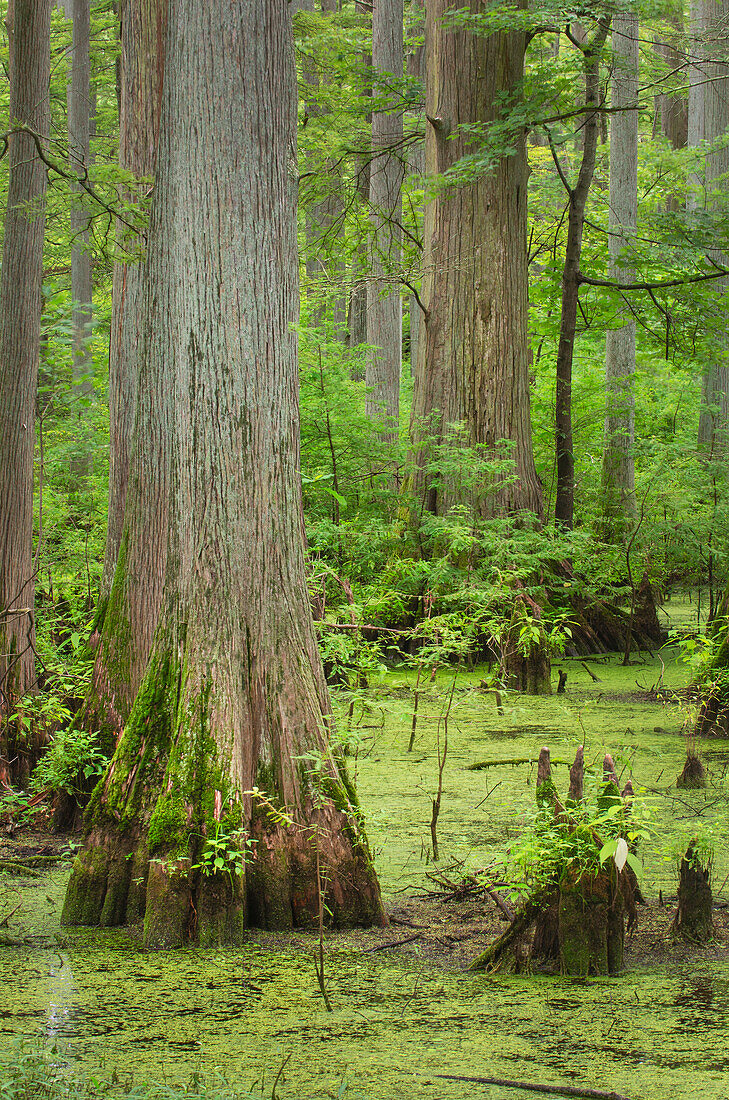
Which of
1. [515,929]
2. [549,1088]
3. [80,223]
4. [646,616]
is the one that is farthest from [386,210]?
[549,1088]

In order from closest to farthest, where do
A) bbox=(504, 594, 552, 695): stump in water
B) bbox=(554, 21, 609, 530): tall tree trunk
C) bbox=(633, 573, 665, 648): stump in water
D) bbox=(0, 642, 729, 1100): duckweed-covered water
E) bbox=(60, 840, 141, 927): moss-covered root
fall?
bbox=(0, 642, 729, 1100): duckweed-covered water < bbox=(60, 840, 141, 927): moss-covered root < bbox=(504, 594, 552, 695): stump in water < bbox=(633, 573, 665, 648): stump in water < bbox=(554, 21, 609, 530): tall tree trunk

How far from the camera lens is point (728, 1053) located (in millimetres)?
2828

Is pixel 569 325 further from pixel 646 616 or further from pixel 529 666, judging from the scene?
pixel 529 666

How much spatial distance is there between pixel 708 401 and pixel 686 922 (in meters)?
13.3

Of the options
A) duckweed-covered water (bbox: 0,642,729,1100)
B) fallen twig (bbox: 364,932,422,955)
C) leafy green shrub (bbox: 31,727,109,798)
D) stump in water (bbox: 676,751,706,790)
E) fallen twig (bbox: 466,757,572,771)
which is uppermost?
leafy green shrub (bbox: 31,727,109,798)

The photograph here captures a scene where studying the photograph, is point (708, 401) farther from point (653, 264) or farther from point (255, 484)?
point (255, 484)

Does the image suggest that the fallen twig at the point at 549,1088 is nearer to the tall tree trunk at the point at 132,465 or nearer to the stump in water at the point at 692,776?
the tall tree trunk at the point at 132,465

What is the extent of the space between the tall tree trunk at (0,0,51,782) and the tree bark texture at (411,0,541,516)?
186 inches

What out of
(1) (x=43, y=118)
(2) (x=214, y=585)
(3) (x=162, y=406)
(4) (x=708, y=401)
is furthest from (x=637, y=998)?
(4) (x=708, y=401)

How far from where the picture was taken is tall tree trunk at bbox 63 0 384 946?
3875mm

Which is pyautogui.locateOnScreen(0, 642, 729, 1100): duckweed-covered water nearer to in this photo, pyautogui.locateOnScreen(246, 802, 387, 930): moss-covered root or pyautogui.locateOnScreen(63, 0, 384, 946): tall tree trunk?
pyautogui.locateOnScreen(246, 802, 387, 930): moss-covered root

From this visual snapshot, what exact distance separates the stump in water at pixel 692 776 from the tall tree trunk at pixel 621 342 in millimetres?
7113

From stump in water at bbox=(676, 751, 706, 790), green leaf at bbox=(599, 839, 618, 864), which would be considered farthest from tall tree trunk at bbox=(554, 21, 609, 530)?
green leaf at bbox=(599, 839, 618, 864)

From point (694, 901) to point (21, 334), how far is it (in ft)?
16.7
